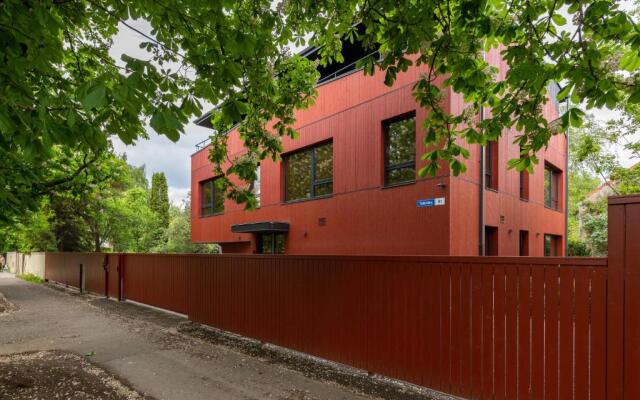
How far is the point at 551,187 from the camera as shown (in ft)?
55.6

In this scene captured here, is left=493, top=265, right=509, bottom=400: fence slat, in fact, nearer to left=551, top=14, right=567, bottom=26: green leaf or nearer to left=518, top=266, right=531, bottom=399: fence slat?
left=518, top=266, right=531, bottom=399: fence slat

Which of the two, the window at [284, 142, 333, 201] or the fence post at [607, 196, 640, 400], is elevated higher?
the window at [284, 142, 333, 201]

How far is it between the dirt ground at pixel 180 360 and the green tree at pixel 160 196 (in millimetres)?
34510

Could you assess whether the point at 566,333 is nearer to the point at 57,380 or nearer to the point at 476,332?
the point at 476,332

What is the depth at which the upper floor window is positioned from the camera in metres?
18.9

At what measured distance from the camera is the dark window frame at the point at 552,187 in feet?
53.4

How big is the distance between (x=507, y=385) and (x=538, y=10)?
174 inches

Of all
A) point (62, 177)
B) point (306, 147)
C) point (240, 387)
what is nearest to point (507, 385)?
point (240, 387)

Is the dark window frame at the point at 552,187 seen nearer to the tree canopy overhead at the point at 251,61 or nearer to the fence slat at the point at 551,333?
the tree canopy overhead at the point at 251,61

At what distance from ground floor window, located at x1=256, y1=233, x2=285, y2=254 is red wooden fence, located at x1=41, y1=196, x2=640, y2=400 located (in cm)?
703

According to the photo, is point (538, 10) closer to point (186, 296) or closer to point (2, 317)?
point (186, 296)

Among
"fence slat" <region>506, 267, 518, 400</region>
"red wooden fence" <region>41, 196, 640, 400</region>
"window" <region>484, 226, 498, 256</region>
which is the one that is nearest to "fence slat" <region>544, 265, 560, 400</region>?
"red wooden fence" <region>41, 196, 640, 400</region>

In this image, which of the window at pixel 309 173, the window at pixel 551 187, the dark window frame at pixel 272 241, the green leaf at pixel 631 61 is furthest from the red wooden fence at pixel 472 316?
the window at pixel 551 187

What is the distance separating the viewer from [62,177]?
39.4 feet
